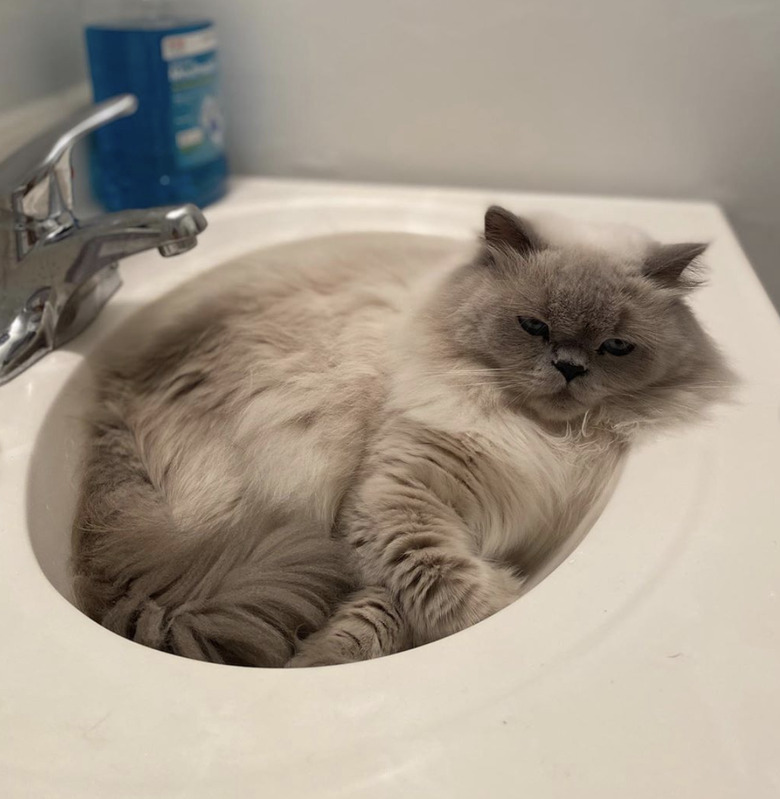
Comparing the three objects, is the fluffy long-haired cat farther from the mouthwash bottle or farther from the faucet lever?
the mouthwash bottle

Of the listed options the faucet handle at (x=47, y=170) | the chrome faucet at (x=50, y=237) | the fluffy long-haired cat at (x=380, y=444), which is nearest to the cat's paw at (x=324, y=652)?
the fluffy long-haired cat at (x=380, y=444)

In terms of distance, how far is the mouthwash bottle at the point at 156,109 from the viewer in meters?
1.37

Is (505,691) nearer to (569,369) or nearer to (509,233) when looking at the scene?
(569,369)

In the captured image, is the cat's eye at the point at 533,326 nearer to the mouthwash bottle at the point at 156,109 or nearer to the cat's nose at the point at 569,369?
the cat's nose at the point at 569,369

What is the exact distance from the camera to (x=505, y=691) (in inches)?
24.5

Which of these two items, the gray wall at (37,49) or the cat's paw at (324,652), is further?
the gray wall at (37,49)

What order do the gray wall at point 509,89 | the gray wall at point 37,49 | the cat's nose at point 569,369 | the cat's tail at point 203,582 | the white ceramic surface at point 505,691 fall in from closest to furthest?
the white ceramic surface at point 505,691 → the cat's tail at point 203,582 → the cat's nose at point 569,369 → the gray wall at point 37,49 → the gray wall at point 509,89

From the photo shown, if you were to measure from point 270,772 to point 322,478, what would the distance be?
20.2 inches

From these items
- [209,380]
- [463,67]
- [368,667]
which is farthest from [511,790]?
[463,67]

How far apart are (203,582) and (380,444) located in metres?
0.32

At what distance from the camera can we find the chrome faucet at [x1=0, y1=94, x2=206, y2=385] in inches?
40.9

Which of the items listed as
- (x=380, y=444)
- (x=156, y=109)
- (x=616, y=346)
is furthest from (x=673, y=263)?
(x=156, y=109)

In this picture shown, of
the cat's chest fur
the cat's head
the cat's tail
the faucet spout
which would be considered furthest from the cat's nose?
the faucet spout

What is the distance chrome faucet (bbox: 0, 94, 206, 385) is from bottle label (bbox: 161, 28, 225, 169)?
333mm
